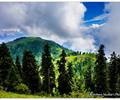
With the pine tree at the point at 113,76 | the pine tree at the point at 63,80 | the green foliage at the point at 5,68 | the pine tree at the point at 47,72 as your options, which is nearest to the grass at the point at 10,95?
the green foliage at the point at 5,68

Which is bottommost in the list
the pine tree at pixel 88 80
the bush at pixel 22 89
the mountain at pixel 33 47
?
the bush at pixel 22 89

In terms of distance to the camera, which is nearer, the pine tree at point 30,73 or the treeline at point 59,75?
the treeline at point 59,75

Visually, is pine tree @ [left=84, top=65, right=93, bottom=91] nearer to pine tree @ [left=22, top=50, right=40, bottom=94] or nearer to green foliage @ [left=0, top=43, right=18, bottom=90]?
pine tree @ [left=22, top=50, right=40, bottom=94]

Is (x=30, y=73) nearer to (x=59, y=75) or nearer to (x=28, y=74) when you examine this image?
(x=28, y=74)

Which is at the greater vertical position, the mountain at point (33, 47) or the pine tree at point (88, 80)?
the mountain at point (33, 47)

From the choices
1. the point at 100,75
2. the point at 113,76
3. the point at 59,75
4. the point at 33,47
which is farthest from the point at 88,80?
the point at 33,47

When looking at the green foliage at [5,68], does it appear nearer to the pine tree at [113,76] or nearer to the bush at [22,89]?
the bush at [22,89]

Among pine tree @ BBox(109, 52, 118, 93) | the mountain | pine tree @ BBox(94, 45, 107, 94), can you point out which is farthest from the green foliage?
pine tree @ BBox(109, 52, 118, 93)
